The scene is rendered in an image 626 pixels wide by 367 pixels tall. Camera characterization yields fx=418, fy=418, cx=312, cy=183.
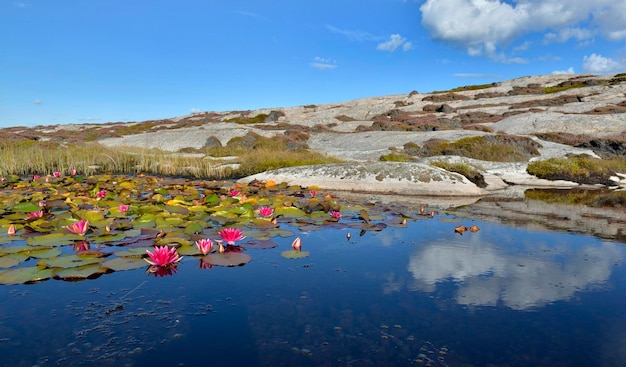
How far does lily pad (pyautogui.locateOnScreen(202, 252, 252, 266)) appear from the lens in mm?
4309

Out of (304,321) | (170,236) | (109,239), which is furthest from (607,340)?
(109,239)

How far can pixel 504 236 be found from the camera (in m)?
6.01

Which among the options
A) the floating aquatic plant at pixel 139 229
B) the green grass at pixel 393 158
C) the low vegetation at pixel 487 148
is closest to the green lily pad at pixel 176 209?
the floating aquatic plant at pixel 139 229

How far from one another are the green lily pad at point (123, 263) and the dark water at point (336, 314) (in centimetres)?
7

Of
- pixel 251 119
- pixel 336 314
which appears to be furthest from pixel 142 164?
pixel 251 119

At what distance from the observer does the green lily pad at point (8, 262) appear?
13.2 feet

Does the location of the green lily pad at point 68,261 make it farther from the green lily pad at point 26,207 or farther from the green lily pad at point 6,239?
the green lily pad at point 26,207

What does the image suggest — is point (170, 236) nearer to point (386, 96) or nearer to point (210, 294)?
point (210, 294)

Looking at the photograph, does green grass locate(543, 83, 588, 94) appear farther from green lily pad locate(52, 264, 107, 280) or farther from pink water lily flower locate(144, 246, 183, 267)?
green lily pad locate(52, 264, 107, 280)

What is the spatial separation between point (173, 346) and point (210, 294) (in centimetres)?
90

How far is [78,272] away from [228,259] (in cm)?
139

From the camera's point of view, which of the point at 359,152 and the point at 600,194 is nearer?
the point at 600,194

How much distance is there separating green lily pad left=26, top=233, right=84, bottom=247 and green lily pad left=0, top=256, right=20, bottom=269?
540mm

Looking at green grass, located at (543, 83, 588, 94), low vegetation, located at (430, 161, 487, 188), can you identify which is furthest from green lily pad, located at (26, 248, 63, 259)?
green grass, located at (543, 83, 588, 94)
